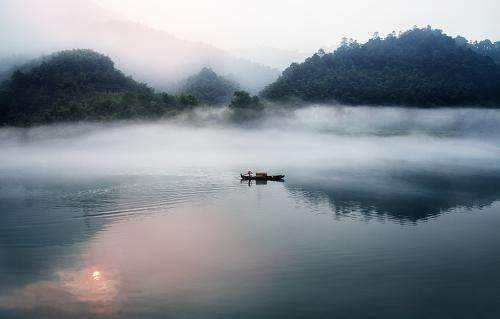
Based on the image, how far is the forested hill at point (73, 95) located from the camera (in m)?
86.1

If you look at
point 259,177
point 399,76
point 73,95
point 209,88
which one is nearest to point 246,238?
point 259,177

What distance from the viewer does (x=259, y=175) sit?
147 ft

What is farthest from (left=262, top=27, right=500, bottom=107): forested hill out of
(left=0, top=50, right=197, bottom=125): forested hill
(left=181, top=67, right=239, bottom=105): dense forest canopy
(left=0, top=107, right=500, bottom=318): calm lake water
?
(left=0, top=107, right=500, bottom=318): calm lake water

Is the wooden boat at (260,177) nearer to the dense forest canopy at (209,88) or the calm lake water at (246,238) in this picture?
the calm lake water at (246,238)

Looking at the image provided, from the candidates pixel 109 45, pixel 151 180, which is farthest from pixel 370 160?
pixel 109 45

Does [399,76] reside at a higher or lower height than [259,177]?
higher

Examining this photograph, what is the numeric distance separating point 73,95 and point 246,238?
74818 millimetres

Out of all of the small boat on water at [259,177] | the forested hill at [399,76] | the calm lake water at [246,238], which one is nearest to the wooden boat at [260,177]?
the small boat on water at [259,177]

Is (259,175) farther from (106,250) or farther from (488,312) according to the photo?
(488,312)

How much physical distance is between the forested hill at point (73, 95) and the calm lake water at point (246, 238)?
26842 millimetres

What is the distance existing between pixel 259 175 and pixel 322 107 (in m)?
61.9

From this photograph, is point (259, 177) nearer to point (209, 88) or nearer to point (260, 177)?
point (260, 177)

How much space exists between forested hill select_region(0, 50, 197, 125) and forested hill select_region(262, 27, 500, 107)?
28868 mm

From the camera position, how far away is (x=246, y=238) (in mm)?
24797
